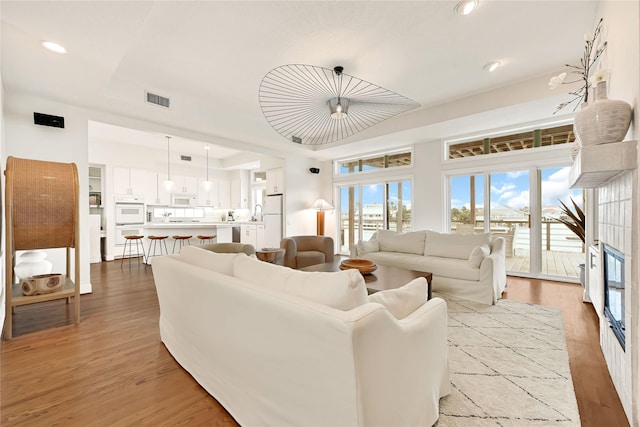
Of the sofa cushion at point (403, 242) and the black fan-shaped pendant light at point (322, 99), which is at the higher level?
the black fan-shaped pendant light at point (322, 99)

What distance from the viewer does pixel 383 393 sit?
41.7 inches

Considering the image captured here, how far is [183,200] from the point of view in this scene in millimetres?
8070

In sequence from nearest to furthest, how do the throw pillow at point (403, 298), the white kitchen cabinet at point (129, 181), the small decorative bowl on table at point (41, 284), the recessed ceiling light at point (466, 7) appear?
1. the throw pillow at point (403, 298)
2. the recessed ceiling light at point (466, 7)
3. the small decorative bowl on table at point (41, 284)
4. the white kitchen cabinet at point (129, 181)

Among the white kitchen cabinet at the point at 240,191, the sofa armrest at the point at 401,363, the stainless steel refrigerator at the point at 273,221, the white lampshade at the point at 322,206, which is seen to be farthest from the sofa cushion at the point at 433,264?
the white kitchen cabinet at the point at 240,191

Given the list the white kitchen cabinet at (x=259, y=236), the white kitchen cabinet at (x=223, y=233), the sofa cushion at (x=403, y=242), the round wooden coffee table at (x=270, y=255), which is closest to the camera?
the round wooden coffee table at (x=270, y=255)

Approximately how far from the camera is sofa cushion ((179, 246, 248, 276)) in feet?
5.98

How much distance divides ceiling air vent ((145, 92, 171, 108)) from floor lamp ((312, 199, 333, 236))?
407 cm

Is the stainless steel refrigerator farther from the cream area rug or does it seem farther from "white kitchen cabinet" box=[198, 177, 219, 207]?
the cream area rug

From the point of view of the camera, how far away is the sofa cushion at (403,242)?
4508mm

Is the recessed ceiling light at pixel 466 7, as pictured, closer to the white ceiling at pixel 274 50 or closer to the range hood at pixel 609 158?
the white ceiling at pixel 274 50

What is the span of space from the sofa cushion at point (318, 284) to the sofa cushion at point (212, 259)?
273mm

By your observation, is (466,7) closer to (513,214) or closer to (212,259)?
(212,259)

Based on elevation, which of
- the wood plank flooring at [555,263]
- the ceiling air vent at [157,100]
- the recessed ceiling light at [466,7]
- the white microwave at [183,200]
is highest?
the recessed ceiling light at [466,7]

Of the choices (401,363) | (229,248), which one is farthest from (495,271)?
(229,248)
